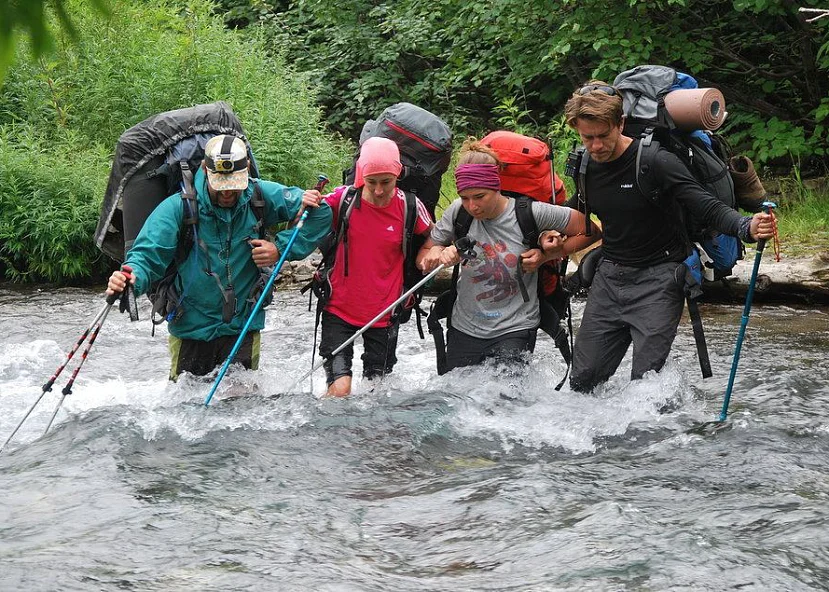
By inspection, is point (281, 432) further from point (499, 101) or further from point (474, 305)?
point (499, 101)

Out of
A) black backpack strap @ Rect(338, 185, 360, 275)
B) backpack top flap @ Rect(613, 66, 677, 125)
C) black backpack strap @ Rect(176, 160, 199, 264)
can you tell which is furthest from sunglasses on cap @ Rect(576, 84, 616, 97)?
black backpack strap @ Rect(176, 160, 199, 264)

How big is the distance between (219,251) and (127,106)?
9.87m

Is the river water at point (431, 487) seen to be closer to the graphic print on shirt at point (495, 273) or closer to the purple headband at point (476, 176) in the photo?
the graphic print on shirt at point (495, 273)

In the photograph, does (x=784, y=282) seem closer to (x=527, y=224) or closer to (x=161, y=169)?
(x=527, y=224)

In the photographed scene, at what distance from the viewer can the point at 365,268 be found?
22.6 feet

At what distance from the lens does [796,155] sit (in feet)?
46.3

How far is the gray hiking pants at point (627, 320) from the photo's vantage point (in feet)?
20.4

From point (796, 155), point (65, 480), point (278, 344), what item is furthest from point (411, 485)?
point (796, 155)

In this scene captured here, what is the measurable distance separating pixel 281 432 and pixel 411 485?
1.23 metres

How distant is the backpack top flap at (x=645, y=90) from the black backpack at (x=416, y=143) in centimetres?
126

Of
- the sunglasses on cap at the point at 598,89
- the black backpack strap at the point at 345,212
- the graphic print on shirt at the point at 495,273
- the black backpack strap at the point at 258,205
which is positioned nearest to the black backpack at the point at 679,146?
the sunglasses on cap at the point at 598,89

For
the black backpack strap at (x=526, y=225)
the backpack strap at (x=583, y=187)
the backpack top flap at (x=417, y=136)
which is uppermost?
the backpack top flap at (x=417, y=136)

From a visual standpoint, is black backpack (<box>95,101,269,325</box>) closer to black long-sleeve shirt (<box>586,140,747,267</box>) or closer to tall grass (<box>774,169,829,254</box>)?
black long-sleeve shirt (<box>586,140,747,267</box>)

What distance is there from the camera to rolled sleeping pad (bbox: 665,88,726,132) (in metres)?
5.98
